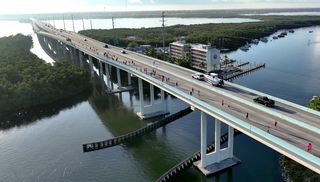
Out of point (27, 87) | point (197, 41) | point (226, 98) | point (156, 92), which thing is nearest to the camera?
point (226, 98)

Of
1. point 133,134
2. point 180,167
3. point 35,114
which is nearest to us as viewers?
point 180,167

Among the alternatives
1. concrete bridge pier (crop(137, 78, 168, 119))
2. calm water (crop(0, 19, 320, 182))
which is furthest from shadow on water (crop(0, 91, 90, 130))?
concrete bridge pier (crop(137, 78, 168, 119))

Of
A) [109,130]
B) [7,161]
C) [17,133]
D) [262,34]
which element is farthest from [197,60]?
[262,34]

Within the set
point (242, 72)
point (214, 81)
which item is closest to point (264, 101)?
point (214, 81)

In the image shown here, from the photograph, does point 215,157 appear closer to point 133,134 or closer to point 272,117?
point 272,117

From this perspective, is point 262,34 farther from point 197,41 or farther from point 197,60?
point 197,60
